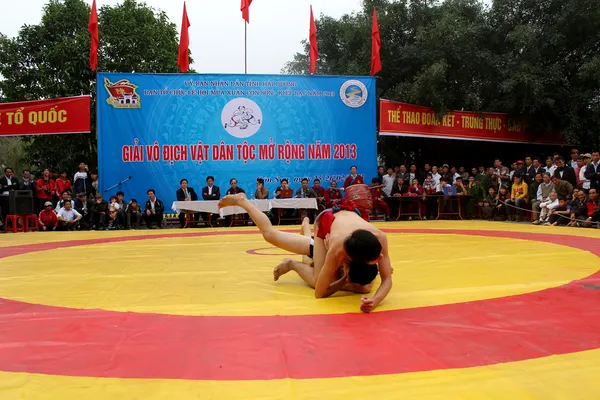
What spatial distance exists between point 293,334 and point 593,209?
8308 millimetres

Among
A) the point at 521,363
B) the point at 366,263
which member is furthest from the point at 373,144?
the point at 521,363

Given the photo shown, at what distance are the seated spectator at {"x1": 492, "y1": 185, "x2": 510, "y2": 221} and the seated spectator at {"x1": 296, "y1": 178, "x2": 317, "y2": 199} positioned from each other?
13.1ft

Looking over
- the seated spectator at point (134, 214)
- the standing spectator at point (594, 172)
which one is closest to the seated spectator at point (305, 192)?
the seated spectator at point (134, 214)

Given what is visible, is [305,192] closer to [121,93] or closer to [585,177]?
Answer: [121,93]

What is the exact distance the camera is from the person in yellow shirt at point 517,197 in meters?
10.7

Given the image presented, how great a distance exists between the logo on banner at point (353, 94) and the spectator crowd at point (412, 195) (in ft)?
5.37

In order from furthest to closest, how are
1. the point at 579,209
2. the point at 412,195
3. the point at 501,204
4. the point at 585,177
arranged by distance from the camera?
the point at 412,195
the point at 501,204
the point at 585,177
the point at 579,209

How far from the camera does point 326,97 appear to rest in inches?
484

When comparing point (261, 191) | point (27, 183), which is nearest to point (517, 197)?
point (261, 191)

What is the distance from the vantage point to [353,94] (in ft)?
40.5

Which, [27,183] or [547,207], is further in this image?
[27,183]

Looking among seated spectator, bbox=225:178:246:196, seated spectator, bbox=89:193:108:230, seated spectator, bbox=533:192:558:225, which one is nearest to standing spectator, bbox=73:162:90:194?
seated spectator, bbox=89:193:108:230

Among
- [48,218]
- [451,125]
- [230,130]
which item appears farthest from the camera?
[451,125]

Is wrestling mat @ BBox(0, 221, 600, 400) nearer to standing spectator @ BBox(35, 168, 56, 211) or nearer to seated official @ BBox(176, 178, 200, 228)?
seated official @ BBox(176, 178, 200, 228)
